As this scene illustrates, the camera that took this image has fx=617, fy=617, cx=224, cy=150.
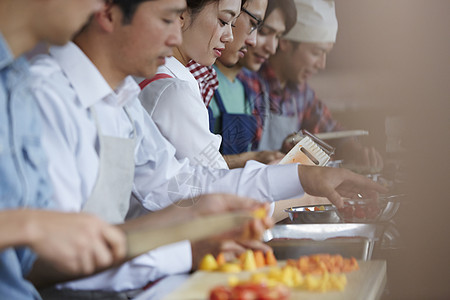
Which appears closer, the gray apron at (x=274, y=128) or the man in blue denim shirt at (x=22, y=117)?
the man in blue denim shirt at (x=22, y=117)

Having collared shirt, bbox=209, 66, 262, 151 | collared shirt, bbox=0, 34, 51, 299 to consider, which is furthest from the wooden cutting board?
collared shirt, bbox=209, 66, 262, 151

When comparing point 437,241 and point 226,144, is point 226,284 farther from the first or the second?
point 226,144

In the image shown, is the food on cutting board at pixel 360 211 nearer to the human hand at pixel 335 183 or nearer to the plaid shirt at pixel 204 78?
the human hand at pixel 335 183

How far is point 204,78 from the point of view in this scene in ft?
6.48

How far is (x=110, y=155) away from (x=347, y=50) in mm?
1942

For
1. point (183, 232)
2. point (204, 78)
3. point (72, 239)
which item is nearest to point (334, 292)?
point (183, 232)

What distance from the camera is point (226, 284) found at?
3.33 ft

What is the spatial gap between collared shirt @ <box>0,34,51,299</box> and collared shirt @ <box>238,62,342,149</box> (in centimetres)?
193

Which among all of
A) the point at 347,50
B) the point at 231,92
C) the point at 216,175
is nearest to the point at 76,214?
the point at 216,175

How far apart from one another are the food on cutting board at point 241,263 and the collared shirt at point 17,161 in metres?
0.30

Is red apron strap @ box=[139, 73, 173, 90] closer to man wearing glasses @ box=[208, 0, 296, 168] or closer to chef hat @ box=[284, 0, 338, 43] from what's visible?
man wearing glasses @ box=[208, 0, 296, 168]

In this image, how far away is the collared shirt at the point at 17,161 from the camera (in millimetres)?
920

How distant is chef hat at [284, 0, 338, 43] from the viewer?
291 centimetres

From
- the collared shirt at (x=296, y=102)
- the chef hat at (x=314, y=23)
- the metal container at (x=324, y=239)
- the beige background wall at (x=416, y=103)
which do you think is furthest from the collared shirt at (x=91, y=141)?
the chef hat at (x=314, y=23)
